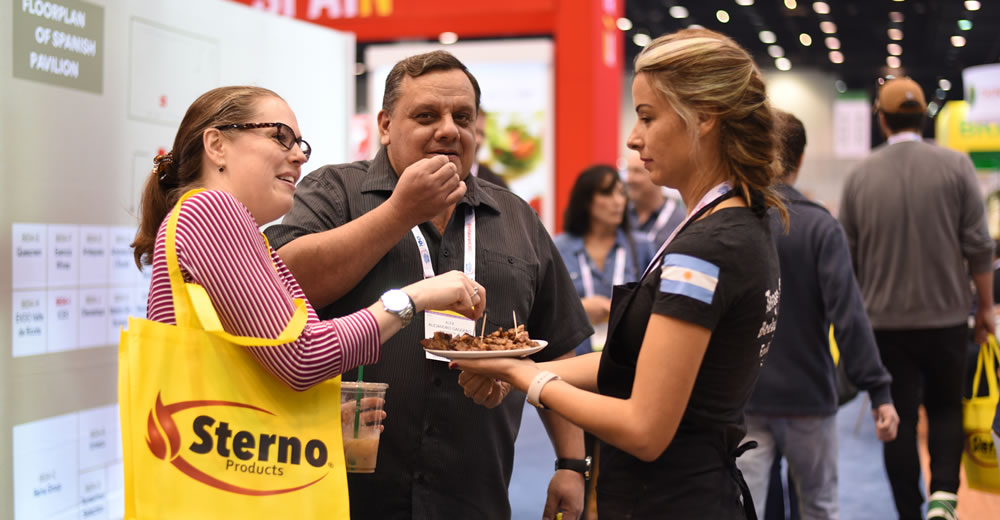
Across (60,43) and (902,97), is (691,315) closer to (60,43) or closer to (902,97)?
(60,43)

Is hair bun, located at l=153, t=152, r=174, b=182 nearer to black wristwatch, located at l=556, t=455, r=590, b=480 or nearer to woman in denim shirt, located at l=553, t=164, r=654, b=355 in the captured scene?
black wristwatch, located at l=556, t=455, r=590, b=480

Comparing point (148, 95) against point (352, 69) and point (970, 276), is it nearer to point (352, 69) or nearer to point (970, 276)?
point (352, 69)

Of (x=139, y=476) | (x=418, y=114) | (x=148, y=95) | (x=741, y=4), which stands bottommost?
(x=139, y=476)

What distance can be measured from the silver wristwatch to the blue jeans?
197cm

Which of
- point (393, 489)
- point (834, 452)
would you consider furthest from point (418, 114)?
point (834, 452)

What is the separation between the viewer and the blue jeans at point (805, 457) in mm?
3232

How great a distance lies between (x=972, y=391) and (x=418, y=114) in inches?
126

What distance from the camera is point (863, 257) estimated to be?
168 inches

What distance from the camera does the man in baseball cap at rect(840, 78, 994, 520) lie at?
13.2 feet

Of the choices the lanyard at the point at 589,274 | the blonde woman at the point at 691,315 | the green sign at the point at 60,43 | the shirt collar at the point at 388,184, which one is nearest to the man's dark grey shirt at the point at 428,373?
the shirt collar at the point at 388,184

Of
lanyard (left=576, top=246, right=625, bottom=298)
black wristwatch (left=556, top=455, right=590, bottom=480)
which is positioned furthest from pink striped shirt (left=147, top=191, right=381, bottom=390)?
lanyard (left=576, top=246, right=625, bottom=298)

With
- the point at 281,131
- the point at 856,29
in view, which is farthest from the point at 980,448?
the point at 856,29

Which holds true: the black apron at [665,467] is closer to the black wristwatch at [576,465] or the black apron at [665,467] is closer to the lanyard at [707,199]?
the lanyard at [707,199]

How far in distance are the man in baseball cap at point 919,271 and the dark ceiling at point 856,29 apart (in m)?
10.4
